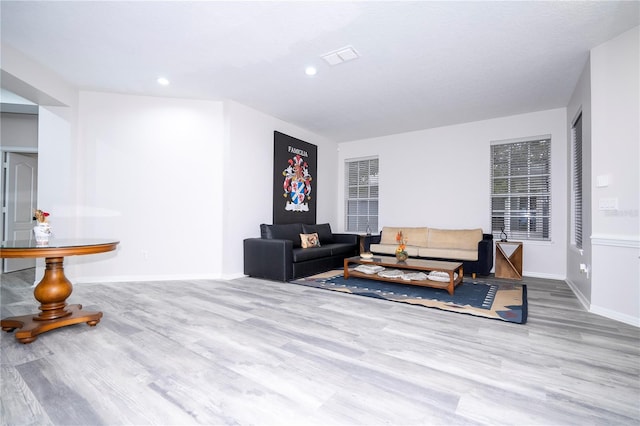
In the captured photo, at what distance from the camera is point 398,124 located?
5742mm

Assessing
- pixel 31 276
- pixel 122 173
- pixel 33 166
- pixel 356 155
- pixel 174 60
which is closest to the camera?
pixel 174 60

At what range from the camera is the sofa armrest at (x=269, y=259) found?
438 cm

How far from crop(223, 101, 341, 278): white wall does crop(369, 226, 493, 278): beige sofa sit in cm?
246

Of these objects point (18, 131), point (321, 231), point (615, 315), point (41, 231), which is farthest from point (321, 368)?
point (18, 131)

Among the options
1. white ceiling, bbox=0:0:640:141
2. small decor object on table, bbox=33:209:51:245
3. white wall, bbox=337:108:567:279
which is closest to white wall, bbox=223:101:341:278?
white ceiling, bbox=0:0:640:141

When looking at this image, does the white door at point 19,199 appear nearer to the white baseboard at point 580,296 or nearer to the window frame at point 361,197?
the window frame at point 361,197

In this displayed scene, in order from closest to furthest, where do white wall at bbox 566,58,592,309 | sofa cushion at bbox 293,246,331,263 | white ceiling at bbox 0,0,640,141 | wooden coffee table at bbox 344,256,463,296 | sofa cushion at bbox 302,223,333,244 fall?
white ceiling at bbox 0,0,640,141
white wall at bbox 566,58,592,309
wooden coffee table at bbox 344,256,463,296
sofa cushion at bbox 293,246,331,263
sofa cushion at bbox 302,223,333,244

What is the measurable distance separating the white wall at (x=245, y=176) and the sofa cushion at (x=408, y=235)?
2.45 meters

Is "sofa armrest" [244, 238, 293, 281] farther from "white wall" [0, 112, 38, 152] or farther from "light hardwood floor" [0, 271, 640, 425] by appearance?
"white wall" [0, 112, 38, 152]

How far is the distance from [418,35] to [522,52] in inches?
50.8

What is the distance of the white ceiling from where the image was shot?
2535mm

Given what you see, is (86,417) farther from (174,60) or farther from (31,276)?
(31,276)

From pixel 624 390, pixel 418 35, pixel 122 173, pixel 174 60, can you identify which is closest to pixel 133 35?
pixel 174 60

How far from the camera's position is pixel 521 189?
521 centimetres
